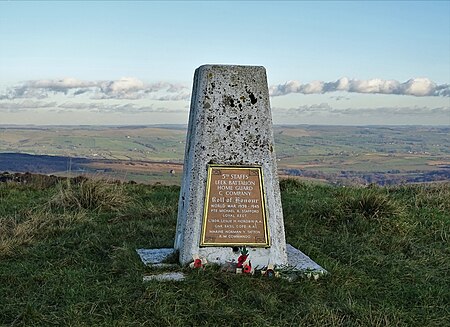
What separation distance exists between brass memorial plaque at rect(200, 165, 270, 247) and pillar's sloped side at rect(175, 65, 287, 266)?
6cm

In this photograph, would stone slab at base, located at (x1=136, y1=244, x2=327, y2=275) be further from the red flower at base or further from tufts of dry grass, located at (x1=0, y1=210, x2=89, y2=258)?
tufts of dry grass, located at (x1=0, y1=210, x2=89, y2=258)

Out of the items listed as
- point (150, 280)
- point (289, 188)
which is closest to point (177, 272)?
point (150, 280)

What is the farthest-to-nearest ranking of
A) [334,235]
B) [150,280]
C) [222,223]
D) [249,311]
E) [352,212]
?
[352,212] → [334,235] → [222,223] → [150,280] → [249,311]

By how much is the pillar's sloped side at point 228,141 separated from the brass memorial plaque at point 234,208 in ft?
0.20

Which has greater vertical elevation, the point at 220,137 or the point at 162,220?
the point at 220,137

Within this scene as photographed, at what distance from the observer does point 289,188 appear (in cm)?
1077

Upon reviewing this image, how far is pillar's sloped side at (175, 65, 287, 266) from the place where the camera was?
5.46 metres

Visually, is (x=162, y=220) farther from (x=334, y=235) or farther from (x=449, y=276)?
(x=449, y=276)

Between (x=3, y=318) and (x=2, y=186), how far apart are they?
7.03 m

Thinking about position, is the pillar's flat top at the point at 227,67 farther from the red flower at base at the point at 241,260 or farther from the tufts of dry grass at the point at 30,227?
the tufts of dry grass at the point at 30,227

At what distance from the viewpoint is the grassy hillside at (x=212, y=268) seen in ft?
14.6

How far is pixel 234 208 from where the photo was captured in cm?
550

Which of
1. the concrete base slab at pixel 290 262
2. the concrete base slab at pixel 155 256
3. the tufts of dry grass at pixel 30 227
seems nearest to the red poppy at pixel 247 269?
the concrete base slab at pixel 290 262

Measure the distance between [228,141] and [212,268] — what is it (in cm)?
119
